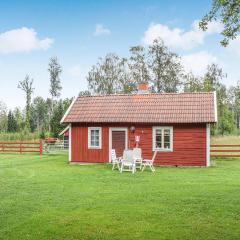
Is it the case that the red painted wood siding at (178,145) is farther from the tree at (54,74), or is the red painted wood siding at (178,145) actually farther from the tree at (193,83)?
the tree at (54,74)

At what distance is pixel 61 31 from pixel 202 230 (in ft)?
77.9

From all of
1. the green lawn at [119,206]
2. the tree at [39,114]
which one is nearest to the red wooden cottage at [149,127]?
the green lawn at [119,206]

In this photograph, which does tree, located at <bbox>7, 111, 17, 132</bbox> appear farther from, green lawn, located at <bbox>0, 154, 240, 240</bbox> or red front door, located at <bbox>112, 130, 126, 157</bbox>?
green lawn, located at <bbox>0, 154, 240, 240</bbox>

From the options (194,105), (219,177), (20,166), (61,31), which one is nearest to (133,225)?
(219,177)

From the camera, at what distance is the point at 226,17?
995cm

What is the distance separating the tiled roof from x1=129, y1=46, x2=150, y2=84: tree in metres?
25.4

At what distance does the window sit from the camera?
21.6 m

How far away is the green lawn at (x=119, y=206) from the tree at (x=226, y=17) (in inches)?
163

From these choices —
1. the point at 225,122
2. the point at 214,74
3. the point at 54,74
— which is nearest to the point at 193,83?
the point at 214,74

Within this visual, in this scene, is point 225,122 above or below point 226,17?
below

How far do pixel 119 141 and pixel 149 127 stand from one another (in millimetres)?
1772

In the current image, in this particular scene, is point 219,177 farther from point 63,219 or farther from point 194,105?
point 63,219

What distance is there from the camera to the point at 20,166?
20.7 m

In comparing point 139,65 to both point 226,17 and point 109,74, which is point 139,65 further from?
point 226,17
